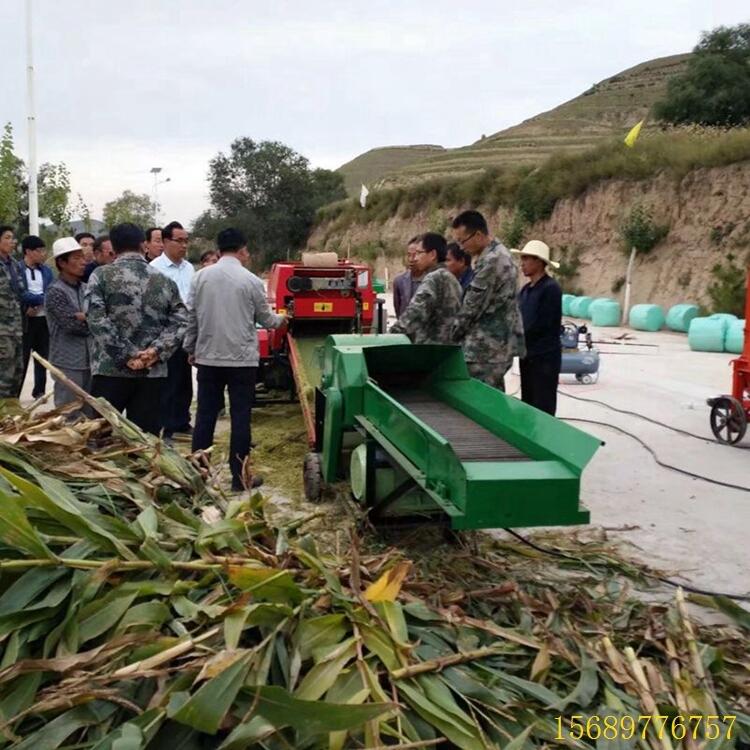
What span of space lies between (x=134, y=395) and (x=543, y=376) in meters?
2.87

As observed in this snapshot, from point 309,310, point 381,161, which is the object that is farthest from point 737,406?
point 381,161

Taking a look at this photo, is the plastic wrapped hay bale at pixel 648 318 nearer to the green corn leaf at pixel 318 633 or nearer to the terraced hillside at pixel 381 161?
the green corn leaf at pixel 318 633

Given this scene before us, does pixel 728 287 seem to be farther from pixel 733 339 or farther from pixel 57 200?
pixel 57 200

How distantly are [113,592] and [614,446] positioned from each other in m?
5.41

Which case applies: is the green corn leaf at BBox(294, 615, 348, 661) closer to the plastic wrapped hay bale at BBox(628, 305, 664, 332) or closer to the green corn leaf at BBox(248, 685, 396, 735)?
the green corn leaf at BBox(248, 685, 396, 735)

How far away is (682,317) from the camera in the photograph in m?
17.1

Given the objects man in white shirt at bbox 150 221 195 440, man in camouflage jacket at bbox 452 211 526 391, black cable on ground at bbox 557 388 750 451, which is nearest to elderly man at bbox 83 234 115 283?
man in white shirt at bbox 150 221 195 440

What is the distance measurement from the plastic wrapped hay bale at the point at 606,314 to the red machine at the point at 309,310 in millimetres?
12438

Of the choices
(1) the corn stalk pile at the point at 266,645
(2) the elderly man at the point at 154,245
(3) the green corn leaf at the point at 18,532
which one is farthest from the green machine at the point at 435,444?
(2) the elderly man at the point at 154,245

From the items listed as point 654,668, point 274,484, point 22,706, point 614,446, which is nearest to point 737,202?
point 614,446

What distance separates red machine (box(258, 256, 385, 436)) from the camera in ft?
24.1

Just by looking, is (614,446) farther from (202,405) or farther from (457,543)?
(202,405)

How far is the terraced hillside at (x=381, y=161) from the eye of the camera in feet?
245

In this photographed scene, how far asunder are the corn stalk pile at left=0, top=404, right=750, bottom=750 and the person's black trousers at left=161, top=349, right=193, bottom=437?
362 cm
